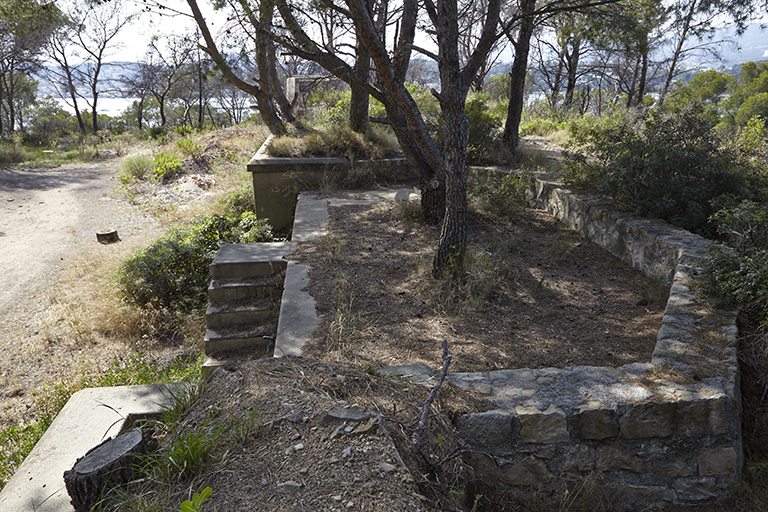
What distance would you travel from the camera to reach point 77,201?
33.9 ft

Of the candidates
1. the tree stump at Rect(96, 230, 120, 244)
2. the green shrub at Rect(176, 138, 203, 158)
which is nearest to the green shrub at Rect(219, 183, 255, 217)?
the tree stump at Rect(96, 230, 120, 244)

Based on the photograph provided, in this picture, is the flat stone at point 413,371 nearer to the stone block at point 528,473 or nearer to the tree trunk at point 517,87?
the stone block at point 528,473

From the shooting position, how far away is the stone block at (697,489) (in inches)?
101

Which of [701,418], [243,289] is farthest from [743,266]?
[243,289]

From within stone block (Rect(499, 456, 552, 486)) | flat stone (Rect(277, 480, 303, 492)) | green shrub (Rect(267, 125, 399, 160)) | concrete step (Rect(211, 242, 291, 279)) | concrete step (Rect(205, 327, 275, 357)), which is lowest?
stone block (Rect(499, 456, 552, 486))

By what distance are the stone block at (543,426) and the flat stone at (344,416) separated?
835 millimetres

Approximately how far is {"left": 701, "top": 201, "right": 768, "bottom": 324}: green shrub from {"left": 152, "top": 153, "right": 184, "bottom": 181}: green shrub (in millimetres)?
11136

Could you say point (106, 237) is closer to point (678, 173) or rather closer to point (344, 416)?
point (344, 416)

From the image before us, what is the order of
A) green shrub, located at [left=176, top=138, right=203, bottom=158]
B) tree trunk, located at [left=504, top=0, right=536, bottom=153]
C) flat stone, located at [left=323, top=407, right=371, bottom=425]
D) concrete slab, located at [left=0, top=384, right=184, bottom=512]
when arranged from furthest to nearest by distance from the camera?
green shrub, located at [left=176, top=138, right=203, bottom=158] < tree trunk, located at [left=504, top=0, right=536, bottom=153] < concrete slab, located at [left=0, top=384, right=184, bottom=512] < flat stone, located at [left=323, top=407, right=371, bottom=425]

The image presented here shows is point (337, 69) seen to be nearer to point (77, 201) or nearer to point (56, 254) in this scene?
point (56, 254)

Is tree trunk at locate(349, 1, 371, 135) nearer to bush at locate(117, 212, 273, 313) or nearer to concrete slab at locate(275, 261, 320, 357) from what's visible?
bush at locate(117, 212, 273, 313)

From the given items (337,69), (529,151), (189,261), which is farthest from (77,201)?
(529,151)

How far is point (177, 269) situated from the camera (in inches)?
226

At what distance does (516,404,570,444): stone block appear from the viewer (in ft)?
8.21
